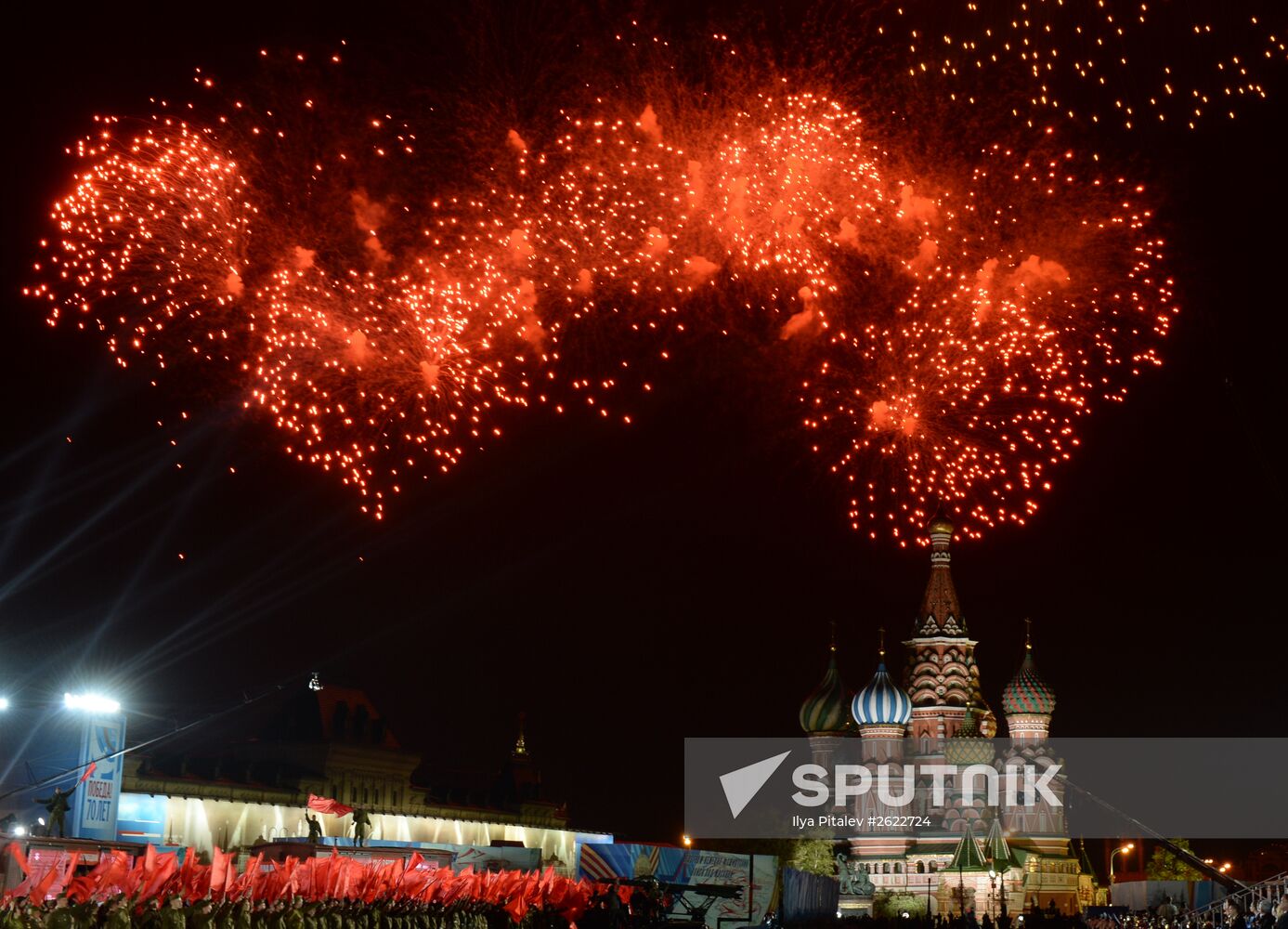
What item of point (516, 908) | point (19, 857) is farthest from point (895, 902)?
point (19, 857)

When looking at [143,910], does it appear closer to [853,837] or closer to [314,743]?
[314,743]

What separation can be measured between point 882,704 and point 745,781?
41.8 ft

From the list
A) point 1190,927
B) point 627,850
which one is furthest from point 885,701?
point 1190,927

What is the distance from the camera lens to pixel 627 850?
46.2 meters

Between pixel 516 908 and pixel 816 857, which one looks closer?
pixel 516 908

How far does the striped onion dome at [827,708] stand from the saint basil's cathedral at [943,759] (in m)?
0.07

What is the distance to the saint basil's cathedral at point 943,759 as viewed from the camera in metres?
68.2

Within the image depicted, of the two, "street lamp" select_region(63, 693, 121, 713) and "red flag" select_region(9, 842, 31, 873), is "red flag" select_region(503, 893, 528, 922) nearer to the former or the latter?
"red flag" select_region(9, 842, 31, 873)

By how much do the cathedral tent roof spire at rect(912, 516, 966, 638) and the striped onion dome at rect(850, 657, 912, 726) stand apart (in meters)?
3.07

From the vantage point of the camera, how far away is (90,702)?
28484 millimetres

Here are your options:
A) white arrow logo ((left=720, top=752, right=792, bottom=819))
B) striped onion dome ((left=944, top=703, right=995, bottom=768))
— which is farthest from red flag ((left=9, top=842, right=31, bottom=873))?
white arrow logo ((left=720, top=752, right=792, bottom=819))

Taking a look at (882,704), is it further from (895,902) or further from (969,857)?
(969,857)

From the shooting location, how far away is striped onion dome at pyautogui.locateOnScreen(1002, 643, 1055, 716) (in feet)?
243

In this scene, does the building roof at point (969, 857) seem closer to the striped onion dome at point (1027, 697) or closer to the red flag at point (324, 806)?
the striped onion dome at point (1027, 697)
